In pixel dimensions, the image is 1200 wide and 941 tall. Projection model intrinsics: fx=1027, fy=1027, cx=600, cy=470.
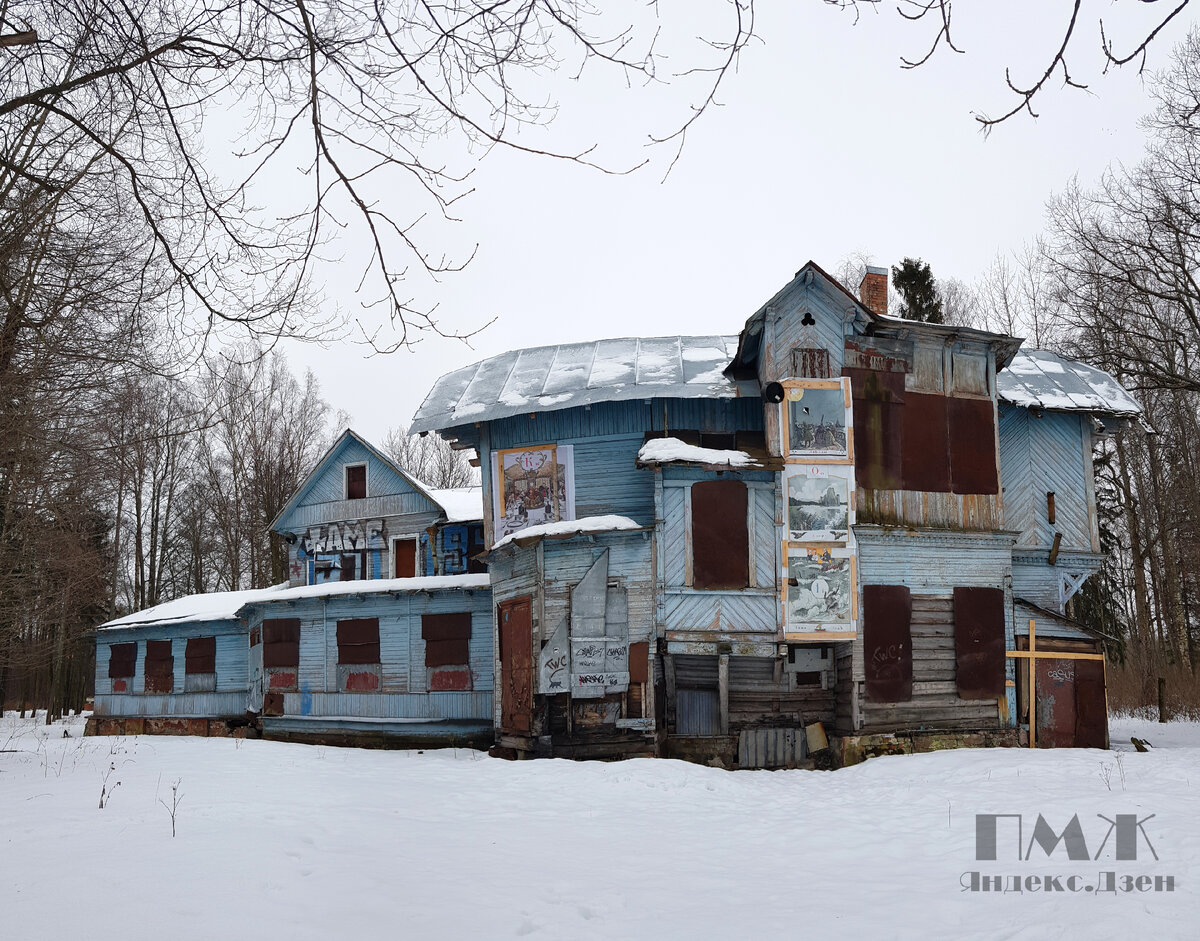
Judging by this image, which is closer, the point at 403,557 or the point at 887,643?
the point at 887,643

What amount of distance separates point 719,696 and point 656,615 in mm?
2755

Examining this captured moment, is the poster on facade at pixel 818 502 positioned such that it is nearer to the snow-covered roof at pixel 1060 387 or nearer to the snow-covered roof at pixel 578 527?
the snow-covered roof at pixel 578 527

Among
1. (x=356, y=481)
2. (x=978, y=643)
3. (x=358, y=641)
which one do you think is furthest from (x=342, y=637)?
(x=978, y=643)

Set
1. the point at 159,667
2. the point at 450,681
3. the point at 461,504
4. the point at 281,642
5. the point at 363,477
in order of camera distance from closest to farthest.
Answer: the point at 450,681 → the point at 281,642 → the point at 461,504 → the point at 363,477 → the point at 159,667

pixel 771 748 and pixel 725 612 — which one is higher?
pixel 725 612

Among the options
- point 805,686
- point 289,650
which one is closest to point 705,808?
point 805,686

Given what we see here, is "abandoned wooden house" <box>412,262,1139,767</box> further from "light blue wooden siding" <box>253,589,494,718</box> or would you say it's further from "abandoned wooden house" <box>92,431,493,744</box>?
"abandoned wooden house" <box>92,431,493,744</box>

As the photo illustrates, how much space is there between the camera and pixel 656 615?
1984 cm

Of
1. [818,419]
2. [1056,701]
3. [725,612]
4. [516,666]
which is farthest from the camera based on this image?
[516,666]

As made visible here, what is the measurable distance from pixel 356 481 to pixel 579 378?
11265 millimetres

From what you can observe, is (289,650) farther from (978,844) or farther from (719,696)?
(978,844)

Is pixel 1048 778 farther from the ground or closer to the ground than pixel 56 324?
closer to the ground

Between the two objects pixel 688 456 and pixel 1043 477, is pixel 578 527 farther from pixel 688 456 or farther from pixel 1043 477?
pixel 1043 477

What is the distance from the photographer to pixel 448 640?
2648 centimetres
